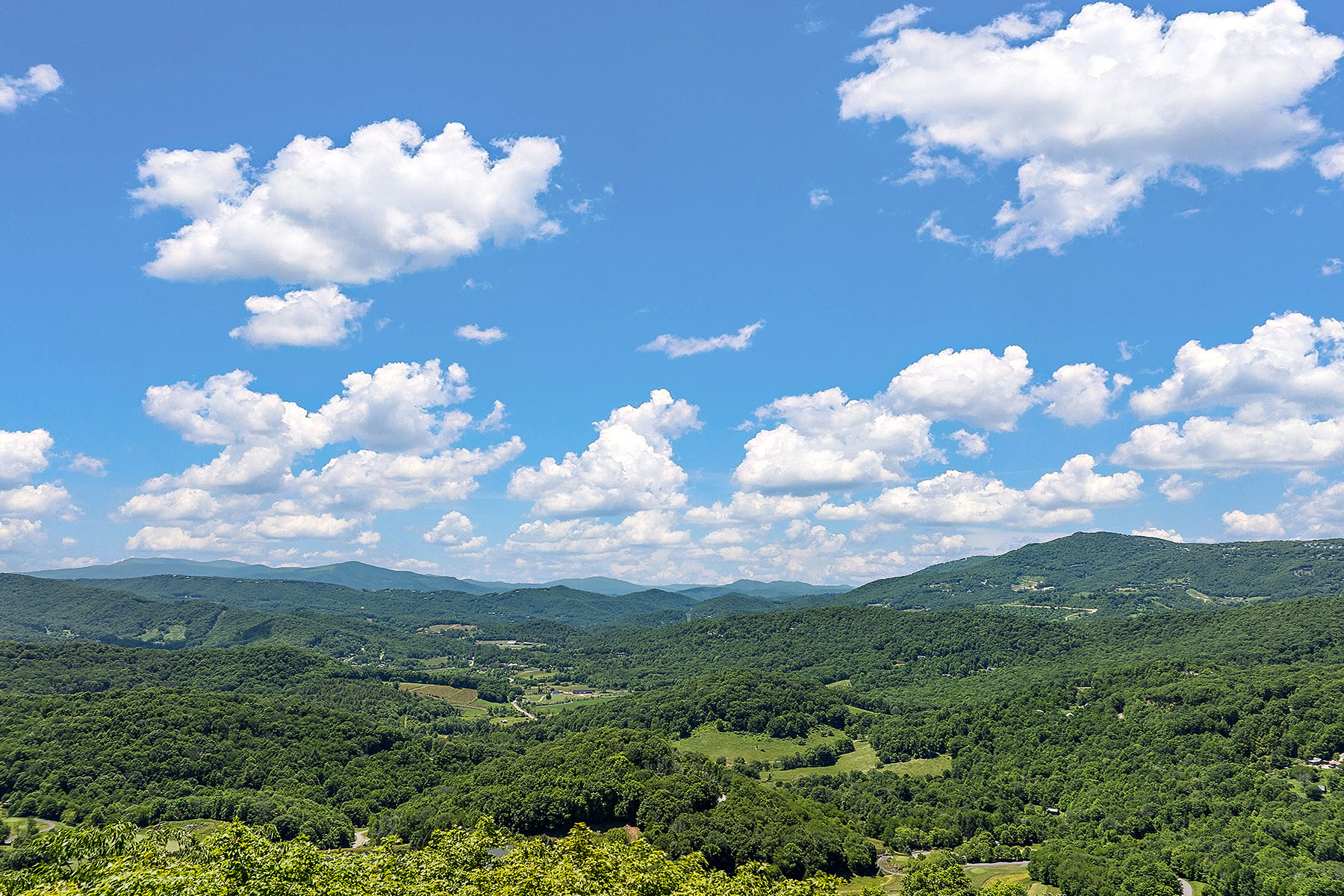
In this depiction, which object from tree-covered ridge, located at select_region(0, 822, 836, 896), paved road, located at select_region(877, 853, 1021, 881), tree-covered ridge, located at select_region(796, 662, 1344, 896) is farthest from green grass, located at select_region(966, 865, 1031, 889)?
tree-covered ridge, located at select_region(0, 822, 836, 896)

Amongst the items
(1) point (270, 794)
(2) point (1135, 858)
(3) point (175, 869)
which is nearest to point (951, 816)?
(2) point (1135, 858)

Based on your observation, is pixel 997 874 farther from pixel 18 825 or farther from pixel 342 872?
pixel 18 825

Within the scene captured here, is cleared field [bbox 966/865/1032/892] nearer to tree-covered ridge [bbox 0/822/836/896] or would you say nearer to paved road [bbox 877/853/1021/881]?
paved road [bbox 877/853/1021/881]

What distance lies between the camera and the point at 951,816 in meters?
177

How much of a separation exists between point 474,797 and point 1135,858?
127658 millimetres

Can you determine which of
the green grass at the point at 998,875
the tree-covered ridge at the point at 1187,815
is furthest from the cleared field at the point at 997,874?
the tree-covered ridge at the point at 1187,815

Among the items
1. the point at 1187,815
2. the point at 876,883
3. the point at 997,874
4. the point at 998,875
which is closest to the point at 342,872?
the point at 876,883

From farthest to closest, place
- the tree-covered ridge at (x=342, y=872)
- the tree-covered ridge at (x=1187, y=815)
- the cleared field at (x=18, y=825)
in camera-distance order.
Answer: the cleared field at (x=18, y=825)
the tree-covered ridge at (x=1187, y=815)
the tree-covered ridge at (x=342, y=872)

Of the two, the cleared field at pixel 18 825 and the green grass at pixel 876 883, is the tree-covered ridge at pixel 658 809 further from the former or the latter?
the cleared field at pixel 18 825

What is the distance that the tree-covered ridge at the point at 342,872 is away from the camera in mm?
41156

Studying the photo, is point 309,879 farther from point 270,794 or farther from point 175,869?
point 270,794

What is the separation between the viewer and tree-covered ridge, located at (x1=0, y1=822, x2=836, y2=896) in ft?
135

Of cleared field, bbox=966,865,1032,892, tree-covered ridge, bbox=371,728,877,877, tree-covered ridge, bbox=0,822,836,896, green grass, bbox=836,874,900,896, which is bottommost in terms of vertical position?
cleared field, bbox=966,865,1032,892

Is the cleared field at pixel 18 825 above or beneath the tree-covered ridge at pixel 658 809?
beneath
